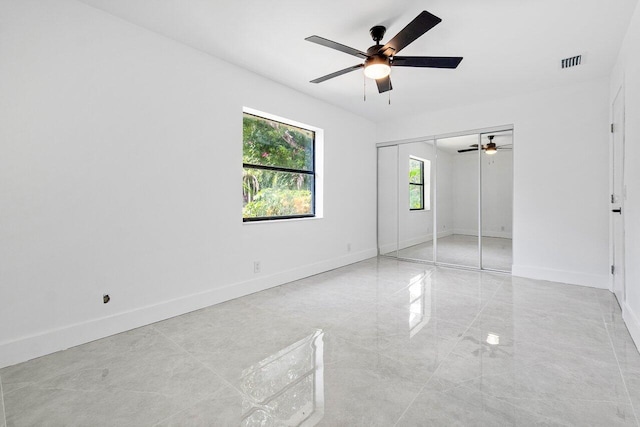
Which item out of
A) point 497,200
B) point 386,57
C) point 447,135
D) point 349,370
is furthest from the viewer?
point 447,135

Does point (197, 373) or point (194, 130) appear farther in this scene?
point (194, 130)

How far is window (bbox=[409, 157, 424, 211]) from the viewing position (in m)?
5.44

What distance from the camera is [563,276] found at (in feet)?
13.1

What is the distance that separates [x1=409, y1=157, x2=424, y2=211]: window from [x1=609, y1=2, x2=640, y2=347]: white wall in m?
2.84

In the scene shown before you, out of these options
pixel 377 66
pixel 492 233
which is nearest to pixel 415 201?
pixel 492 233

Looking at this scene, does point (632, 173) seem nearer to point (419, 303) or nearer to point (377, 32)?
point (419, 303)

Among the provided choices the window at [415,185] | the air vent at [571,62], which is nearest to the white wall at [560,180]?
the air vent at [571,62]

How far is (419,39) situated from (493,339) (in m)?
2.72

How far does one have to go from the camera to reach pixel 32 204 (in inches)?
84.4

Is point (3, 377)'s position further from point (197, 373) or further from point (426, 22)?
point (426, 22)

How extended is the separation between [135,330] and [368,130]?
4705 millimetres

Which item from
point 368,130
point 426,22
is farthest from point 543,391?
point 368,130

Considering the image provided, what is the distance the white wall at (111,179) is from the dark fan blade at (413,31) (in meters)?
1.78

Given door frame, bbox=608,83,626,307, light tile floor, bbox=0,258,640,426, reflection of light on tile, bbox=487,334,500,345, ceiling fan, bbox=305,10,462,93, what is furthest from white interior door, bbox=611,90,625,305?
ceiling fan, bbox=305,10,462,93
